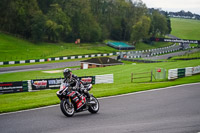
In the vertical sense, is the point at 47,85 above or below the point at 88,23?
below

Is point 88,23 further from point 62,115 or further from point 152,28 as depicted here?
point 62,115

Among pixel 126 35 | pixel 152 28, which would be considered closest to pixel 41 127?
pixel 126 35

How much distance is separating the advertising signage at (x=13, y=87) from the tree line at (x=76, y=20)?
56.4m

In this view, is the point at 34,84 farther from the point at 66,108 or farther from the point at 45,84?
the point at 66,108

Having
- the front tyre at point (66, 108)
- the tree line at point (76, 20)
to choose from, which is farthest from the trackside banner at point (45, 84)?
the tree line at point (76, 20)

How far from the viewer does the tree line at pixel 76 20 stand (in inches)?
3228

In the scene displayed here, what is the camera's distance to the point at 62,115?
11742 millimetres

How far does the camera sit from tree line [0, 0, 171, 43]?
269 feet

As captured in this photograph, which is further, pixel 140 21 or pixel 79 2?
pixel 140 21

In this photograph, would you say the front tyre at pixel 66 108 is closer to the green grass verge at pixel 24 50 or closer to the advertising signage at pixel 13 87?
the advertising signage at pixel 13 87

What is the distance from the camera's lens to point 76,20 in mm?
96625

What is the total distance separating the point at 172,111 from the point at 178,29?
177519mm

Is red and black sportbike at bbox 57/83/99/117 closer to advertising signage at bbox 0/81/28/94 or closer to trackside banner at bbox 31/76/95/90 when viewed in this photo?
advertising signage at bbox 0/81/28/94

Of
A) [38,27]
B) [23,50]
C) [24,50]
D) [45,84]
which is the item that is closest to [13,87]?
[45,84]
